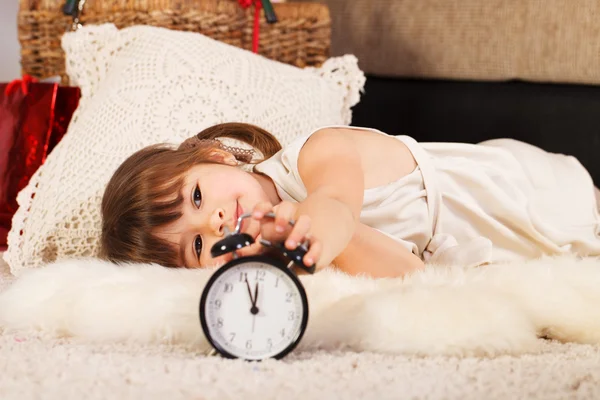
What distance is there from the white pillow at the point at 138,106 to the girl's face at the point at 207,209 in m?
0.34

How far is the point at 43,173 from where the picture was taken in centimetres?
156

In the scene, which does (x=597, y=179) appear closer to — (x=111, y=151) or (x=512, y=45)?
(x=512, y=45)

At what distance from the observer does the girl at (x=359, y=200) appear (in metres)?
1.12

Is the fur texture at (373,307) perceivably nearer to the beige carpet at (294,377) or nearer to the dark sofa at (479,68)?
the beige carpet at (294,377)

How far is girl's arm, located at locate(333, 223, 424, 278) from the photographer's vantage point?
46.4 inches

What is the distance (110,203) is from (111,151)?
0.80ft

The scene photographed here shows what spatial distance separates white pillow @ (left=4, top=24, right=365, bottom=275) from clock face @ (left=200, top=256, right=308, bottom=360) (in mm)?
695

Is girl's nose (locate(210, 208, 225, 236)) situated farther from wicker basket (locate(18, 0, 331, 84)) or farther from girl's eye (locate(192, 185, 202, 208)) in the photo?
wicker basket (locate(18, 0, 331, 84))

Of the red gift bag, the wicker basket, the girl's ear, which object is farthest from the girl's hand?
the wicker basket

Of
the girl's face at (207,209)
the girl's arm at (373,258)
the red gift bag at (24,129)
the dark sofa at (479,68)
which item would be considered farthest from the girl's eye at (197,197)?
the dark sofa at (479,68)

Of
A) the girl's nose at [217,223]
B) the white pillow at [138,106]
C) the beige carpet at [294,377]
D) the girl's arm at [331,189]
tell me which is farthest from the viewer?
the white pillow at [138,106]

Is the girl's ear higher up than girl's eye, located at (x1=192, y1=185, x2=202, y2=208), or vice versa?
the girl's ear

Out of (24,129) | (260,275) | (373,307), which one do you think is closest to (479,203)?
(373,307)

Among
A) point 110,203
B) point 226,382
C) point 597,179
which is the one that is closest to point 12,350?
point 226,382
